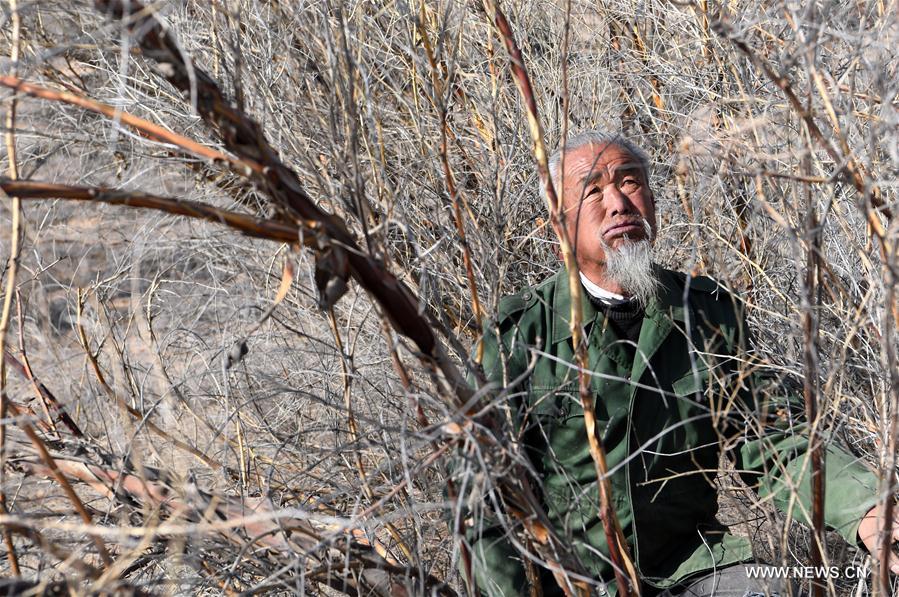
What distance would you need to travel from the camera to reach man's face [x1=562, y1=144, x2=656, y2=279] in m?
2.80

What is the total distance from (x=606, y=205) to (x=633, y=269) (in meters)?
0.29

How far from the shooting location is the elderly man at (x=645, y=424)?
230 cm

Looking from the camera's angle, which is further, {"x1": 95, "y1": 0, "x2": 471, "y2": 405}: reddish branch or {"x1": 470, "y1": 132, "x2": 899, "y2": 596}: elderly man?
{"x1": 470, "y1": 132, "x2": 899, "y2": 596}: elderly man

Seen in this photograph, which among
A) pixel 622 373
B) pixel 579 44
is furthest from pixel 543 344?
pixel 579 44

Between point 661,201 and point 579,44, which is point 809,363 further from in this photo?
point 579,44

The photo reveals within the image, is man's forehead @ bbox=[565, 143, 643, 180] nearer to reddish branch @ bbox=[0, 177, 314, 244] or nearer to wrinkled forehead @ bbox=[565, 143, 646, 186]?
wrinkled forehead @ bbox=[565, 143, 646, 186]

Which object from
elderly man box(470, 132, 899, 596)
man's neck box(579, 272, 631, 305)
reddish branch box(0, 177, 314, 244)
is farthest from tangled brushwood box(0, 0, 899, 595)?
man's neck box(579, 272, 631, 305)

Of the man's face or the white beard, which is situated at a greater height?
the man's face

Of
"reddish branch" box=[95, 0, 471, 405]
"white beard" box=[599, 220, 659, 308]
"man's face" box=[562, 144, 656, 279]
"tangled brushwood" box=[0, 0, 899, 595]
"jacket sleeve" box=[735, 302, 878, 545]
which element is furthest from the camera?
"man's face" box=[562, 144, 656, 279]

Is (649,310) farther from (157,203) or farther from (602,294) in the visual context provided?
(157,203)

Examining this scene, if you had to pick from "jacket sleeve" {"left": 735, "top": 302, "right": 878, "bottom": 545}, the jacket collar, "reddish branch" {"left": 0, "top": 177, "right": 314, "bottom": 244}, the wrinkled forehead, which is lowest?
"jacket sleeve" {"left": 735, "top": 302, "right": 878, "bottom": 545}

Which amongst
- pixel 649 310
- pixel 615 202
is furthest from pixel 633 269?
pixel 615 202

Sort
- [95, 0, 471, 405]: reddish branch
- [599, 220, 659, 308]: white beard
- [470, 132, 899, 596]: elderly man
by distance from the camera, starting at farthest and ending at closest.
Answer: [599, 220, 659, 308]: white beard
[470, 132, 899, 596]: elderly man
[95, 0, 471, 405]: reddish branch

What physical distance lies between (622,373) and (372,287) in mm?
1176
